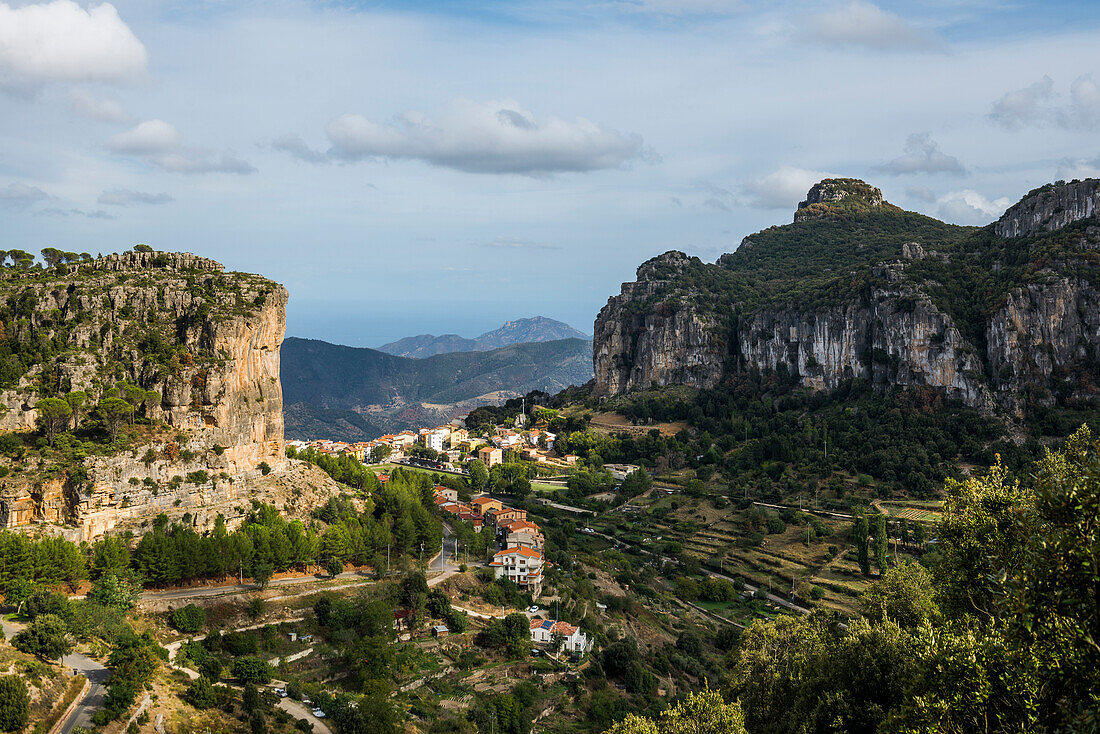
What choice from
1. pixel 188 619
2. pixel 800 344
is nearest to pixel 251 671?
pixel 188 619

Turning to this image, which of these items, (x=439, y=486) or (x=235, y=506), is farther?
(x=439, y=486)

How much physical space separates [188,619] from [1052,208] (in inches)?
4538

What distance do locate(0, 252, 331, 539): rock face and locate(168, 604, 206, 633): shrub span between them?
22.7ft

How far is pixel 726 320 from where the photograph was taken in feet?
443

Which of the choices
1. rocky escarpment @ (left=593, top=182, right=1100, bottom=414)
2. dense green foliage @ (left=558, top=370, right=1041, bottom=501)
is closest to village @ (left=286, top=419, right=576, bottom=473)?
dense green foliage @ (left=558, top=370, right=1041, bottom=501)

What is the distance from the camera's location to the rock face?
44062mm

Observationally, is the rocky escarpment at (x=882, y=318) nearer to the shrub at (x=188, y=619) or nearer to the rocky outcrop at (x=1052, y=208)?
the rocky outcrop at (x=1052, y=208)

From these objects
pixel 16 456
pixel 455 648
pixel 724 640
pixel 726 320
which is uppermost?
pixel 726 320

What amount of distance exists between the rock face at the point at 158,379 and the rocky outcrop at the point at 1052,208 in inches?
4025

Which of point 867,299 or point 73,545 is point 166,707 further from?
point 867,299

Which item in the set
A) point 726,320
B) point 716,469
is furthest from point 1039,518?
point 726,320

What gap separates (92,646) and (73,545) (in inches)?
326

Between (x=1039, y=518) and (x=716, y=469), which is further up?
(x=1039, y=518)

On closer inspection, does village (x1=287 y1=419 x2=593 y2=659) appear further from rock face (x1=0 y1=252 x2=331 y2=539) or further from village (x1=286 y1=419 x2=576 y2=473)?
rock face (x1=0 y1=252 x2=331 y2=539)
